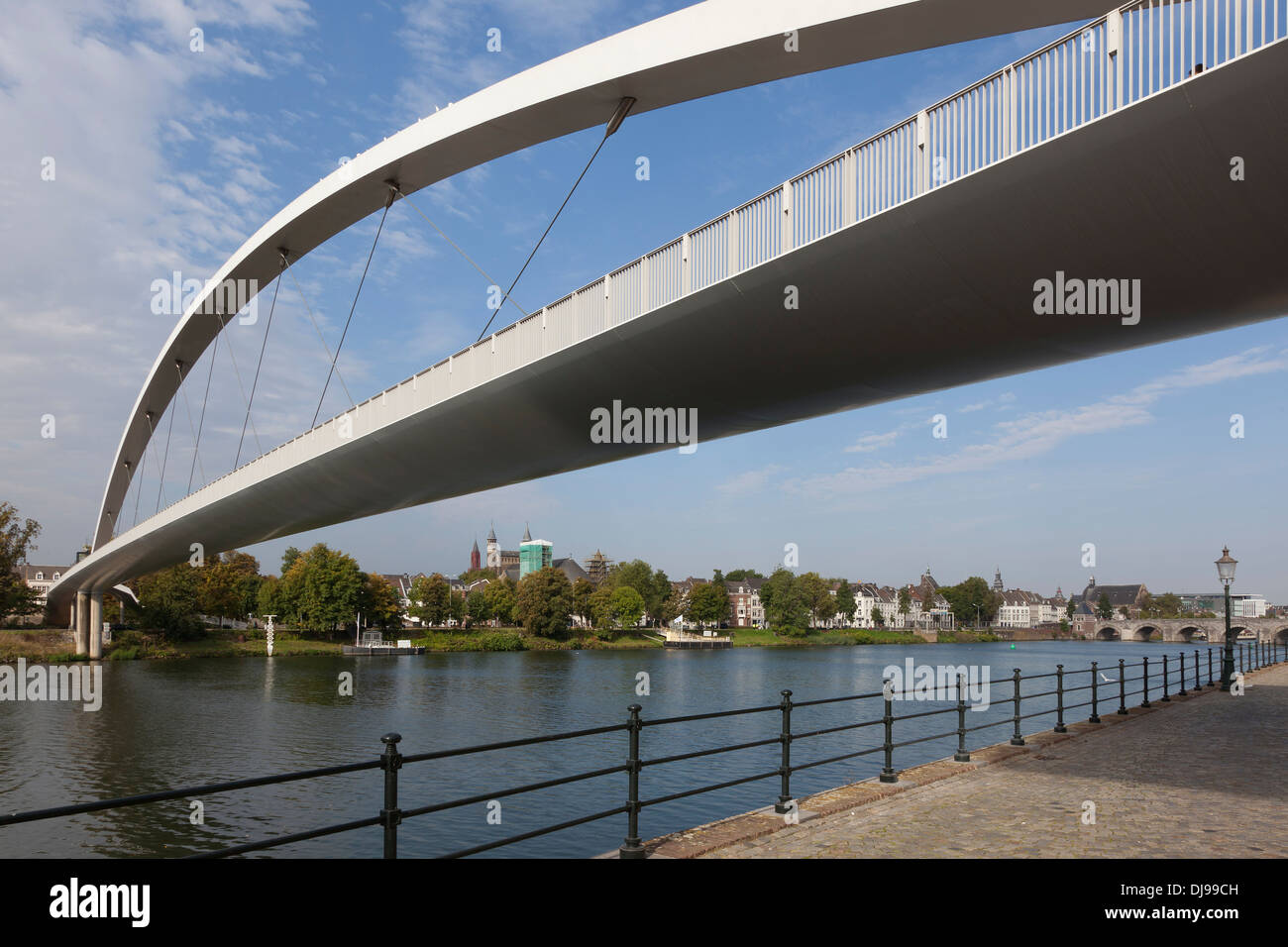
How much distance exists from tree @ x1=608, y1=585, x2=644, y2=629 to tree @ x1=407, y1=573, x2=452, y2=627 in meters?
15.8

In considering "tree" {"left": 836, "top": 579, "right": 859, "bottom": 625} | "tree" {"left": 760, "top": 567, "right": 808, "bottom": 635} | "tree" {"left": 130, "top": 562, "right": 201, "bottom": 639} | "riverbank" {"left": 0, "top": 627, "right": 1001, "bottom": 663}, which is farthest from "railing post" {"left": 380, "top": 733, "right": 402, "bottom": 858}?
"tree" {"left": 836, "top": 579, "right": 859, "bottom": 625}

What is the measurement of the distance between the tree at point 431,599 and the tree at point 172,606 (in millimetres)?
25454

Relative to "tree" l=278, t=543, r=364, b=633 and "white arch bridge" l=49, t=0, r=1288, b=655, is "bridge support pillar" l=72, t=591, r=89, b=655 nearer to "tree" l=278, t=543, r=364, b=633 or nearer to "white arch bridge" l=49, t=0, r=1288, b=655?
"tree" l=278, t=543, r=364, b=633

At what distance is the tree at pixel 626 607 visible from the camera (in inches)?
3388

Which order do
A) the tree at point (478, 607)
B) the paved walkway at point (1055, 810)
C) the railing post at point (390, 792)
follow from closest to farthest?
1. the railing post at point (390, 792)
2. the paved walkway at point (1055, 810)
3. the tree at point (478, 607)

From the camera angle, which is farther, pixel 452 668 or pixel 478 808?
pixel 452 668

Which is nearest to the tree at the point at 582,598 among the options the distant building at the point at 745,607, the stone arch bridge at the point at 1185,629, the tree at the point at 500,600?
the tree at the point at 500,600

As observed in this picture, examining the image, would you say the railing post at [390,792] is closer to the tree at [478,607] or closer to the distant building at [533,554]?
the tree at [478,607]

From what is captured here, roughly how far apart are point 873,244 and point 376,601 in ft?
230

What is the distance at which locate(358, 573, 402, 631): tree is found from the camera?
71.4 meters

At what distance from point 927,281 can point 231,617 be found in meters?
74.8

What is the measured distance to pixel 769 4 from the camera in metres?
9.86
